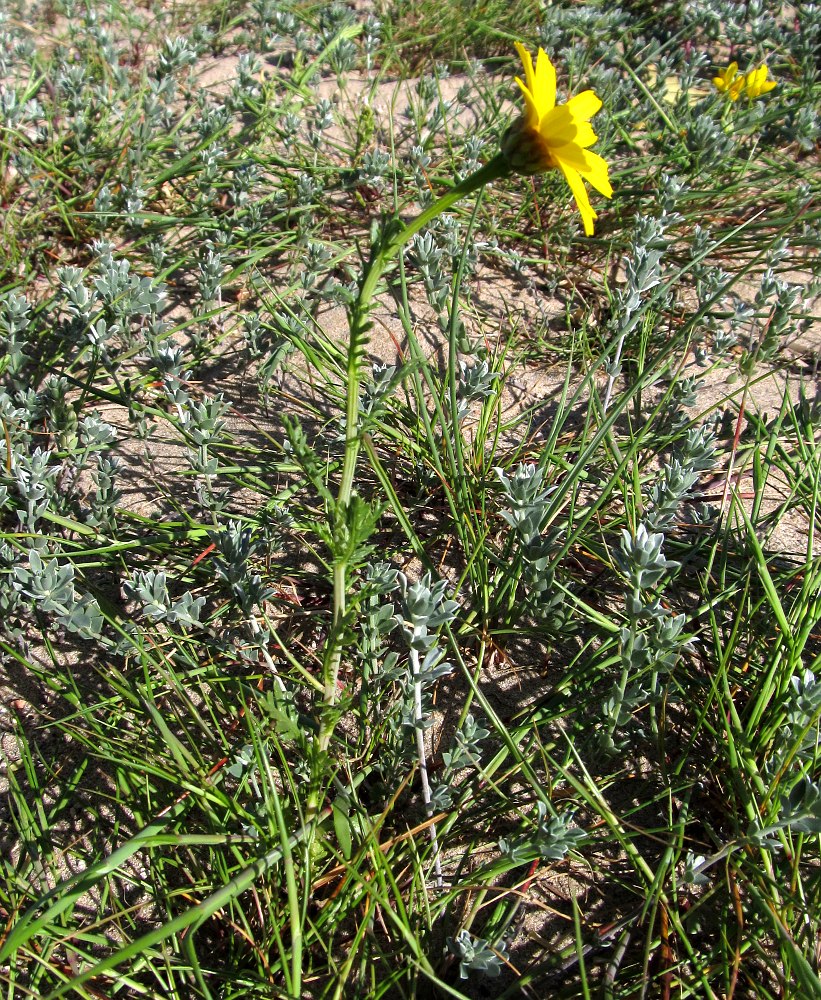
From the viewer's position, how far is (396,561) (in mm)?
2426

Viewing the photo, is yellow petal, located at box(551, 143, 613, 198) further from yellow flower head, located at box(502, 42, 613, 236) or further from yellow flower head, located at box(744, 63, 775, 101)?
yellow flower head, located at box(744, 63, 775, 101)

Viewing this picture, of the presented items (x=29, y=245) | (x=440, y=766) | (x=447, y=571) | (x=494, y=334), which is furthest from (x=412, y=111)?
(x=440, y=766)

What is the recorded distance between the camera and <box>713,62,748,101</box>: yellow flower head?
369 cm

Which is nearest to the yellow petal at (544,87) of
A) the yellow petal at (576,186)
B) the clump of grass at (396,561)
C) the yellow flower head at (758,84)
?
the yellow petal at (576,186)

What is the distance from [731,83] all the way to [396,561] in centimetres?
287

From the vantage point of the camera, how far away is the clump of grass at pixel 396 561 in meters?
1.75

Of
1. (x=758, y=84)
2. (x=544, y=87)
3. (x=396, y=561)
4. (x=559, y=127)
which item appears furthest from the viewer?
(x=758, y=84)

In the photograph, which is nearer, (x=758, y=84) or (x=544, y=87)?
(x=544, y=87)

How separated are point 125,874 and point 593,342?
7.62ft

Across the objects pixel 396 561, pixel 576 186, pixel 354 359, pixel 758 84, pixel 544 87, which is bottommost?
pixel 396 561

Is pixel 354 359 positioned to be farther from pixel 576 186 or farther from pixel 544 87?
pixel 544 87

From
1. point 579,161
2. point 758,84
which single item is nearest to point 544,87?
point 579,161

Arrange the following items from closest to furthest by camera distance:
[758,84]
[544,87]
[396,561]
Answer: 1. [544,87]
2. [396,561]
3. [758,84]

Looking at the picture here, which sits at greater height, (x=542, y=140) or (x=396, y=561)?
(x=542, y=140)
